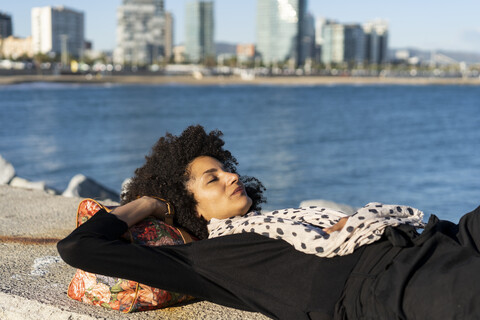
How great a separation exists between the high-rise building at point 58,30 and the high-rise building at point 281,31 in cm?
5014

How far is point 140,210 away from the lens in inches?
112

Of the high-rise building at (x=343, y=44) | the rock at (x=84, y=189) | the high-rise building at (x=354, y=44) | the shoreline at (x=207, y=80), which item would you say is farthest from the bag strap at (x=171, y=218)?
the high-rise building at (x=354, y=44)

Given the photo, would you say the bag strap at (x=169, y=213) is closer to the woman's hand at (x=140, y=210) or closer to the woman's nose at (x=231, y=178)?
the woman's hand at (x=140, y=210)

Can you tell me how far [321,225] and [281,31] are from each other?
551 ft

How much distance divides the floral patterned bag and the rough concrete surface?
44 mm

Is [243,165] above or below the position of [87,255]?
below

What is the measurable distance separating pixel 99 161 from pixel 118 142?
5.46 m

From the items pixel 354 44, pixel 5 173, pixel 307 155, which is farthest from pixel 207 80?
pixel 5 173

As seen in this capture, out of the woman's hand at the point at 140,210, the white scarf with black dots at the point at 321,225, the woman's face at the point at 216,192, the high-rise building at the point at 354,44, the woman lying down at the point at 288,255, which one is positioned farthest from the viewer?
the high-rise building at the point at 354,44

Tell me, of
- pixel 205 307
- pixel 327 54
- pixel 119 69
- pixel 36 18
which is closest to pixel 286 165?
pixel 205 307

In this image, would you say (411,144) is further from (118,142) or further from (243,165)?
(118,142)

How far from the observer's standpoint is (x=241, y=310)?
9.90 ft

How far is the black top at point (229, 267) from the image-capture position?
2.41 m

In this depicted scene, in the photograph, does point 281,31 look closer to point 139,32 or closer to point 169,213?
point 139,32
